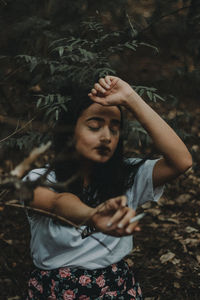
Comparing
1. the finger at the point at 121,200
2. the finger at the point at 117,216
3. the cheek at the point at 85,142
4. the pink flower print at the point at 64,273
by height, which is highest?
the finger at the point at 121,200

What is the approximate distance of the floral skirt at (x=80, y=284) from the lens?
215cm

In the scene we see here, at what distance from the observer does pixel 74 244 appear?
2.14 meters

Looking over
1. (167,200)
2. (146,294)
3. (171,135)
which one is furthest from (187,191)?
(171,135)

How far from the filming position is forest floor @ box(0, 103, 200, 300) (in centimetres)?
313

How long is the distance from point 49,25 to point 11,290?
2.37m

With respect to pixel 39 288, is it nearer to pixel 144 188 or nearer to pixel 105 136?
pixel 144 188

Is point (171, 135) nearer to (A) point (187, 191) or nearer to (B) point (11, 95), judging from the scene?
(A) point (187, 191)

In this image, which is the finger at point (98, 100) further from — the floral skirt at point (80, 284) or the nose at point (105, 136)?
the floral skirt at point (80, 284)

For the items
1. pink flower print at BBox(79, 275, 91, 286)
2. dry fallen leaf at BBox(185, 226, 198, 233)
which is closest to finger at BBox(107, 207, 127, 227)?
pink flower print at BBox(79, 275, 91, 286)

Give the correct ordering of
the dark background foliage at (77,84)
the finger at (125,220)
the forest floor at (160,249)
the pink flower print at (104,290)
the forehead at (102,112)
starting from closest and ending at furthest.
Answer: the finger at (125,220) → the forehead at (102,112) → the pink flower print at (104,290) → the dark background foliage at (77,84) → the forest floor at (160,249)

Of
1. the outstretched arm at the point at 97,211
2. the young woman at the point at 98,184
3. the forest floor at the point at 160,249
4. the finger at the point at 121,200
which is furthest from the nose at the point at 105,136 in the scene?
the forest floor at the point at 160,249

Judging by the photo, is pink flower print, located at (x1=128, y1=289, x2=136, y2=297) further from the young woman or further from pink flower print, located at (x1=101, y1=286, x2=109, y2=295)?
pink flower print, located at (x1=101, y1=286, x2=109, y2=295)

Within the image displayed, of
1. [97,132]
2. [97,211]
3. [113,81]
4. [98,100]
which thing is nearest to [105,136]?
[97,132]

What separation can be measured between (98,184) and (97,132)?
0.39 meters
